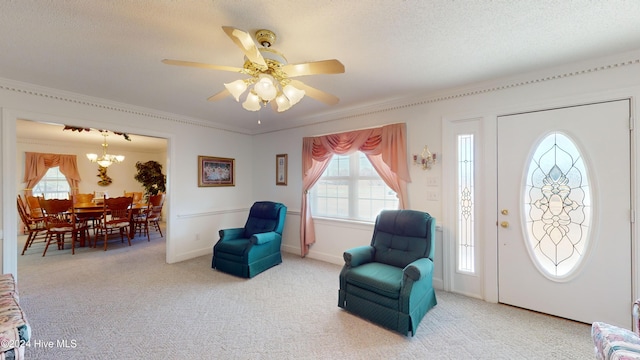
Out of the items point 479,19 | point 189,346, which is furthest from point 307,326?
point 479,19

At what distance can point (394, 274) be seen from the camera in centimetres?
235

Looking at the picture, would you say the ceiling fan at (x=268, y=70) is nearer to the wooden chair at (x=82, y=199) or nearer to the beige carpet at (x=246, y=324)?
the beige carpet at (x=246, y=324)

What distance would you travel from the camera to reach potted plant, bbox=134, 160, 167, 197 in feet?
25.6

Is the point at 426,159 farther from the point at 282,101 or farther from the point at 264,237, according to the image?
the point at 264,237

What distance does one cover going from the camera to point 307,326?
225 cm

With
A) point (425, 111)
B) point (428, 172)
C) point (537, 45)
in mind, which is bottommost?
point (428, 172)

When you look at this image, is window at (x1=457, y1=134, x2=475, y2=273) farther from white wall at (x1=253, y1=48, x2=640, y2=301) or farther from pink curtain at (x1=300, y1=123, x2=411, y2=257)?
pink curtain at (x1=300, y1=123, x2=411, y2=257)

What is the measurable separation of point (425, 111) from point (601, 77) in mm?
1472

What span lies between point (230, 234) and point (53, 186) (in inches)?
250

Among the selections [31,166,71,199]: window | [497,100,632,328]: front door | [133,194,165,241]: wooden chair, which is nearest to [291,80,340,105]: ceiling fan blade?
[497,100,632,328]: front door

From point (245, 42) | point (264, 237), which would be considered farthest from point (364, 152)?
point (245, 42)

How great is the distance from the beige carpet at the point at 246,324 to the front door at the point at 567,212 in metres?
0.28

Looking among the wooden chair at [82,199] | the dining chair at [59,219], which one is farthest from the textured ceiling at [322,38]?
the wooden chair at [82,199]

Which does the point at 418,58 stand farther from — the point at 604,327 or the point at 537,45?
the point at 604,327
